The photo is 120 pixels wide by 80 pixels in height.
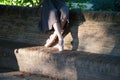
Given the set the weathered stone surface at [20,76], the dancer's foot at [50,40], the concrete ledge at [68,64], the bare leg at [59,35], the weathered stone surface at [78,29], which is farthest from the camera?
the dancer's foot at [50,40]

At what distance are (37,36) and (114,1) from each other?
2519 millimetres

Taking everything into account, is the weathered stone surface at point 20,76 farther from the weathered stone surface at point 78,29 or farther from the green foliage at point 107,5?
the green foliage at point 107,5

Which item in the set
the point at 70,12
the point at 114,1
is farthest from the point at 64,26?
the point at 114,1

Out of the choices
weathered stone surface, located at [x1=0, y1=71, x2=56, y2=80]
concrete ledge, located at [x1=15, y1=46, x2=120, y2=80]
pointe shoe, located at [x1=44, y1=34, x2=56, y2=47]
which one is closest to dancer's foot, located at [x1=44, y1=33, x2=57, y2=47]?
pointe shoe, located at [x1=44, y1=34, x2=56, y2=47]

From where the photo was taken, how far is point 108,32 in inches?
A: 309

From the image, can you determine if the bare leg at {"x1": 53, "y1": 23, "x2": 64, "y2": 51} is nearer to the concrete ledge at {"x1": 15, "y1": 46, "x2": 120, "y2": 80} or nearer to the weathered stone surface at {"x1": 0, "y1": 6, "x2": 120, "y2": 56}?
the concrete ledge at {"x1": 15, "y1": 46, "x2": 120, "y2": 80}

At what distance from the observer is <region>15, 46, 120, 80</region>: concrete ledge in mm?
7148

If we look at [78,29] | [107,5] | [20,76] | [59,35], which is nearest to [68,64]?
[59,35]

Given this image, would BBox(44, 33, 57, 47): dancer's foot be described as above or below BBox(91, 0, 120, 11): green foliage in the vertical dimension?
below

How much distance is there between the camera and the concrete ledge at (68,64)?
7148 millimetres

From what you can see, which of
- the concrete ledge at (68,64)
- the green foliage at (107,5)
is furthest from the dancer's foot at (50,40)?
the green foliage at (107,5)

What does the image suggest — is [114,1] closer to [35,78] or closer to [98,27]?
[98,27]

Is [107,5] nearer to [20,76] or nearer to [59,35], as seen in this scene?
[59,35]

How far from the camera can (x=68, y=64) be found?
7.65 meters
